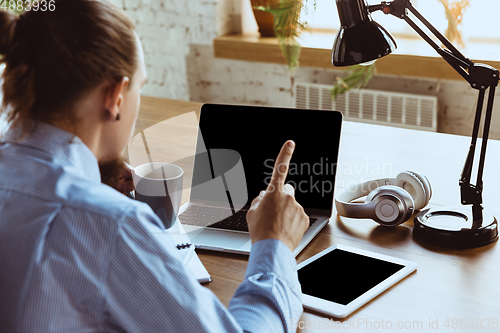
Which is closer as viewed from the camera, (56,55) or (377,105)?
(56,55)

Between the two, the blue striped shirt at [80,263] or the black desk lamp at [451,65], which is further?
the black desk lamp at [451,65]

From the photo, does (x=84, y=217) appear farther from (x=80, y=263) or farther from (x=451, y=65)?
(x=451, y=65)

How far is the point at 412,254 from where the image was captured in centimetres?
91

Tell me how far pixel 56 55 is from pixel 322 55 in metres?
2.20

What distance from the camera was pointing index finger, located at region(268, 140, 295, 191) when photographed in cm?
86

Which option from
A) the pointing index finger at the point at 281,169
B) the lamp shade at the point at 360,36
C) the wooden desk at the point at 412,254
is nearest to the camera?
the wooden desk at the point at 412,254

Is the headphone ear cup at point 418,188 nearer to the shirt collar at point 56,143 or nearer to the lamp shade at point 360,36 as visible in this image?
the lamp shade at point 360,36

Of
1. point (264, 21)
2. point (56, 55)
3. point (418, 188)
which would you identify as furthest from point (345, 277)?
point (264, 21)

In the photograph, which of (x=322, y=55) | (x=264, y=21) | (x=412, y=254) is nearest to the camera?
(x=412, y=254)

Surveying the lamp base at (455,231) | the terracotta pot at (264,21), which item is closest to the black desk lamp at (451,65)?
the lamp base at (455,231)

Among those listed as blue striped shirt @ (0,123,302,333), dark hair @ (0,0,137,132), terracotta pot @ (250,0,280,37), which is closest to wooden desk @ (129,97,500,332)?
blue striped shirt @ (0,123,302,333)

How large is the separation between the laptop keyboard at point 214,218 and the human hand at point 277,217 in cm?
17

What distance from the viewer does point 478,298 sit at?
78cm

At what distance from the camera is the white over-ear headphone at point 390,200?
991 mm
